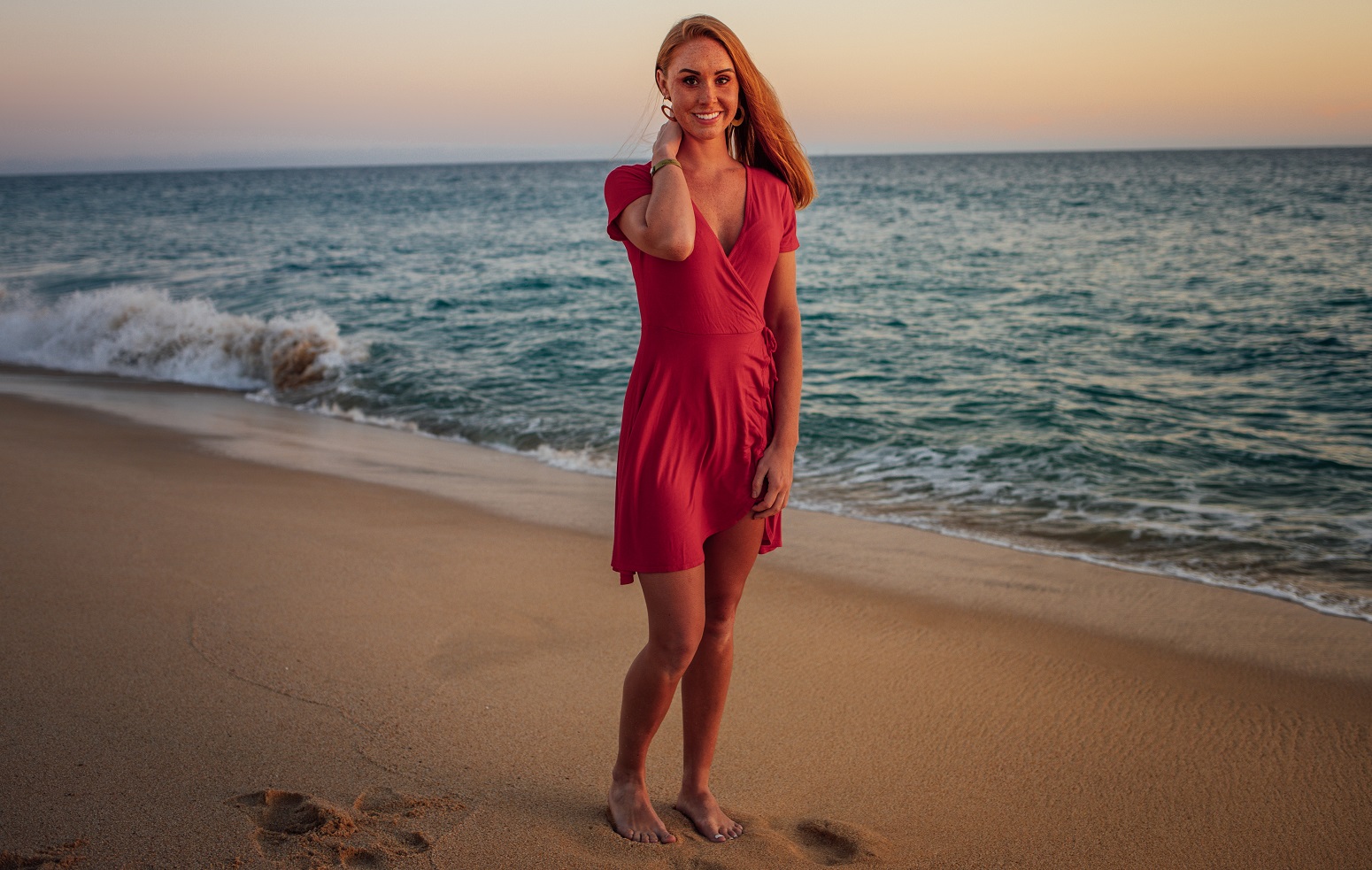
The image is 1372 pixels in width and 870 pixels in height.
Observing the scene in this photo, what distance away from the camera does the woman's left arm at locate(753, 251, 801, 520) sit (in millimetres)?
2094

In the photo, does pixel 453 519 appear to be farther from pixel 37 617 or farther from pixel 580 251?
pixel 580 251

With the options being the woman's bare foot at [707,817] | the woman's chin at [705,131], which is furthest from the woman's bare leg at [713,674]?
the woman's chin at [705,131]

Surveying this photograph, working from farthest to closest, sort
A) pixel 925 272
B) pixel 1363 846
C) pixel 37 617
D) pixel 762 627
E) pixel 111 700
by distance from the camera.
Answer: pixel 925 272 < pixel 762 627 < pixel 37 617 < pixel 111 700 < pixel 1363 846

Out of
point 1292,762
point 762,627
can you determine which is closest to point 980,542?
point 762,627

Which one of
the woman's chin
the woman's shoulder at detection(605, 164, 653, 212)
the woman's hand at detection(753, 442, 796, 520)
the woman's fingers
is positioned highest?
the woman's chin

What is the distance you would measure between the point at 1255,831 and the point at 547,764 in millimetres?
1961

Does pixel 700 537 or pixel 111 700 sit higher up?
pixel 700 537

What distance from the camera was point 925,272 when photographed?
685 inches

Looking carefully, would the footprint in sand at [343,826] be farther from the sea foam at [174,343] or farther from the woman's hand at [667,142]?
the sea foam at [174,343]

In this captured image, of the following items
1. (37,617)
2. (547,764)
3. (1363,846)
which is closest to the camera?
(1363,846)

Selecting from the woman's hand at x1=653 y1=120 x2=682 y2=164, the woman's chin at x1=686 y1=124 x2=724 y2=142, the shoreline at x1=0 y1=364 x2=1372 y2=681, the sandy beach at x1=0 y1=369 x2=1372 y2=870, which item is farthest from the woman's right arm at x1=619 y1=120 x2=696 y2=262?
the shoreline at x1=0 y1=364 x2=1372 y2=681

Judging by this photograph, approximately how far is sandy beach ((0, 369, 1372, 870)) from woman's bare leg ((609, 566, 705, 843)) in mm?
73

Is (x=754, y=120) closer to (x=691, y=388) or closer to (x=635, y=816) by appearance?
(x=691, y=388)

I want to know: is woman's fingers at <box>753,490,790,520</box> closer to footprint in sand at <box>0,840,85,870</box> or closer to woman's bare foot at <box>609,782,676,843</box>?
woman's bare foot at <box>609,782,676,843</box>
